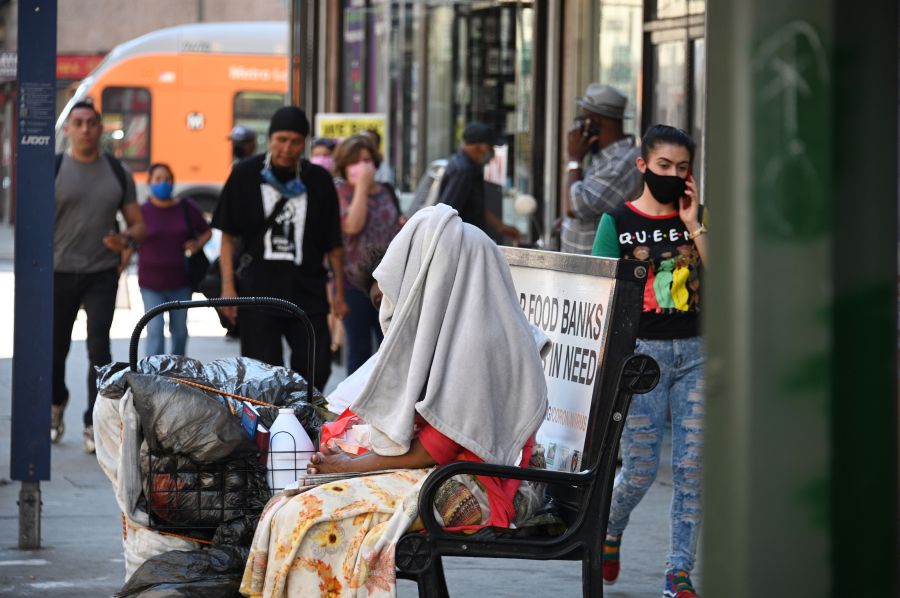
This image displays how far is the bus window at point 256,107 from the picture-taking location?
25688 mm

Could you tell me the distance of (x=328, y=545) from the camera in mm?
3680

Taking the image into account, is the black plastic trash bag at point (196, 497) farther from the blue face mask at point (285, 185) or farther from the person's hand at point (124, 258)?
the person's hand at point (124, 258)

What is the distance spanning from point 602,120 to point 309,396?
147 inches

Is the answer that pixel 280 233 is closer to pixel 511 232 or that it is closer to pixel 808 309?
pixel 511 232

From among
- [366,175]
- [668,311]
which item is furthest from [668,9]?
[668,311]

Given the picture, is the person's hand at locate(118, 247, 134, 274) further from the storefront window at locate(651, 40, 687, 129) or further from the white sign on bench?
the white sign on bench

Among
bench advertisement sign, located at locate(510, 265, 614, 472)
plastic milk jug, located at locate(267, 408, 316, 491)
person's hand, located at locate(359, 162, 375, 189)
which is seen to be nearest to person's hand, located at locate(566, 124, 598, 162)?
person's hand, located at locate(359, 162, 375, 189)

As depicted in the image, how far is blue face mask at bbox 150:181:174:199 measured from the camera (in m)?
10.3

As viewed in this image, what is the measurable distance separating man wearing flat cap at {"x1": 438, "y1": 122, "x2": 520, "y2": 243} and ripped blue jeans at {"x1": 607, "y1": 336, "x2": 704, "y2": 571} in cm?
451

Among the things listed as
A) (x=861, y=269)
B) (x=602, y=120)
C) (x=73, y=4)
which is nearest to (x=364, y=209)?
(x=602, y=120)

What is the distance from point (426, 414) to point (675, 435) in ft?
5.69

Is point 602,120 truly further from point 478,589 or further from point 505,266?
point 505,266

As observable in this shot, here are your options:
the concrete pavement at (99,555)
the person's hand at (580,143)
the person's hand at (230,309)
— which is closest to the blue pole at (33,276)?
the concrete pavement at (99,555)

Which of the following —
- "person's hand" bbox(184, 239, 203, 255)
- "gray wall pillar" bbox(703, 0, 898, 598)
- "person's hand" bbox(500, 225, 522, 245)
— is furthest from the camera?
"person's hand" bbox(500, 225, 522, 245)
